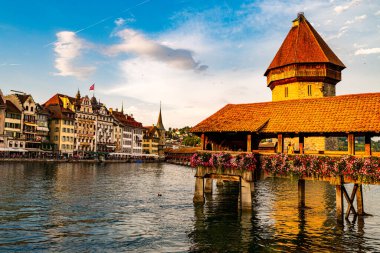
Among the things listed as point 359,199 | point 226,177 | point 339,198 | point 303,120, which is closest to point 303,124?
point 303,120

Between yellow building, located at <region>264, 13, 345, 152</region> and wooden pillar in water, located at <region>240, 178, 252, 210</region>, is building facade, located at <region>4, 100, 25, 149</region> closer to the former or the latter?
yellow building, located at <region>264, 13, 345, 152</region>

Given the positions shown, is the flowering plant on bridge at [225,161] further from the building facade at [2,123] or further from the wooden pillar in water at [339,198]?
the building facade at [2,123]

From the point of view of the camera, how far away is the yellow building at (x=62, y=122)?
110000mm

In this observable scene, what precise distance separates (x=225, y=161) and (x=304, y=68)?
1336 inches

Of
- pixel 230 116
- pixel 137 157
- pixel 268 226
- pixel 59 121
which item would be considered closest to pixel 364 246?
pixel 268 226

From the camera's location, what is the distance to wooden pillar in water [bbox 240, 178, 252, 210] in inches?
974

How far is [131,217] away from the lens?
82.6 feet

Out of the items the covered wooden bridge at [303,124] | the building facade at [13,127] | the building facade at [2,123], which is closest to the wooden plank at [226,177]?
the covered wooden bridge at [303,124]

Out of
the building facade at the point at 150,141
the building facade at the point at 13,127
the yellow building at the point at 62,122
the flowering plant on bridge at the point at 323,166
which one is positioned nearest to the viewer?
the flowering plant on bridge at the point at 323,166

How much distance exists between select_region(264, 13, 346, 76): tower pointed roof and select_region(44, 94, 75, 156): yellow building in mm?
72573

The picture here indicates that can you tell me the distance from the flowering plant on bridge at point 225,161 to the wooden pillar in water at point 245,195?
104 centimetres

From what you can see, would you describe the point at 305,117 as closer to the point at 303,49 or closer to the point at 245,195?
the point at 245,195

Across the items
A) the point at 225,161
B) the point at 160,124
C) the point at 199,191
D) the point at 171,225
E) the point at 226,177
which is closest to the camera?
the point at 171,225

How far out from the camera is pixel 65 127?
11212cm
